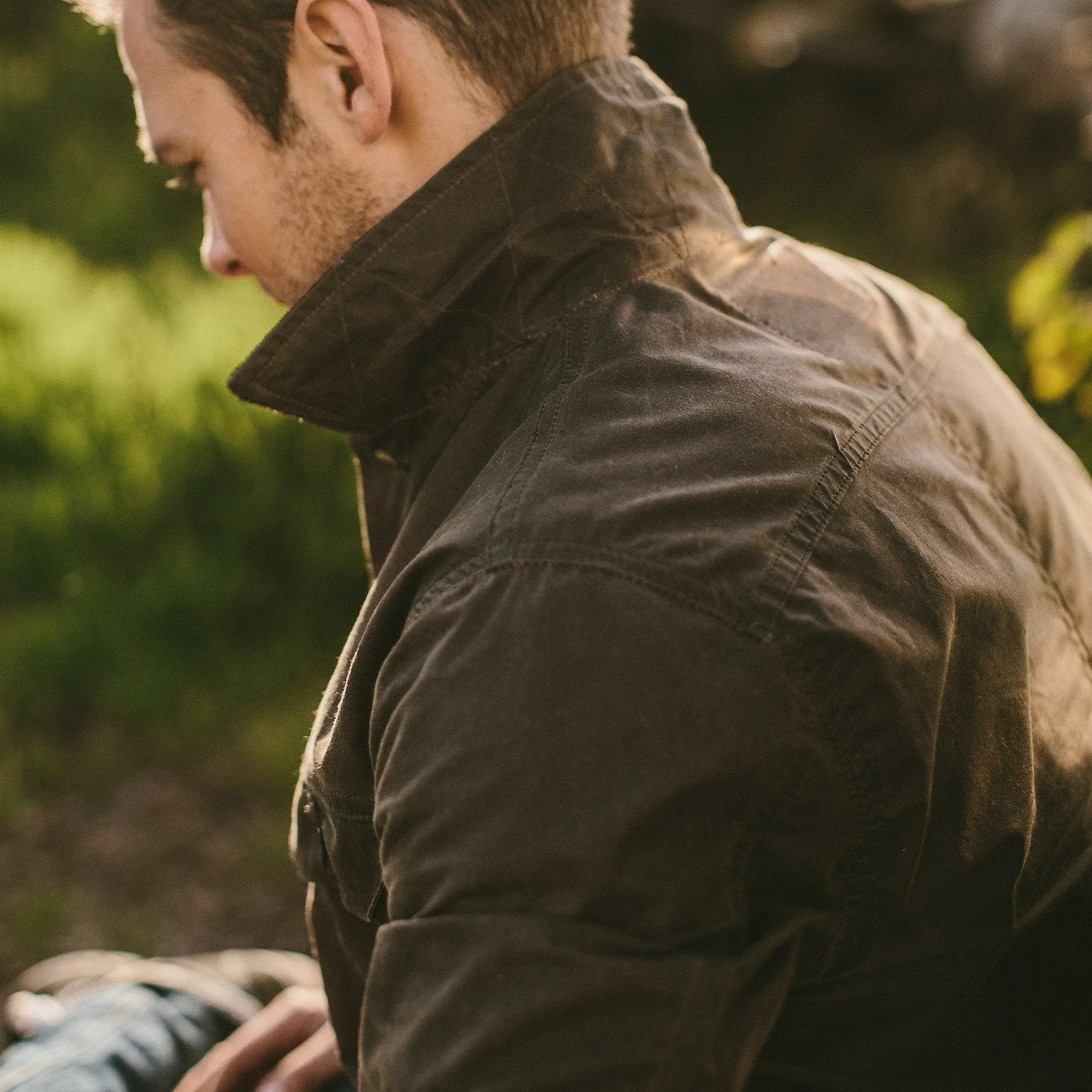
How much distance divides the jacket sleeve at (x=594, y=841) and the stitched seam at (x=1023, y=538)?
1.57ft

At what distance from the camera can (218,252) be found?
1.74 meters

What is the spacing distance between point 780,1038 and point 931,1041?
168mm

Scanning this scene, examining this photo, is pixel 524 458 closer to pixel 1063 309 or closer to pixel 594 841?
pixel 594 841

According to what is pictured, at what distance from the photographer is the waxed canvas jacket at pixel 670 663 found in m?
1.03

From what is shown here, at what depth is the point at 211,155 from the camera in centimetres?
156

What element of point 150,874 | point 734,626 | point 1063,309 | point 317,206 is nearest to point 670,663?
point 734,626

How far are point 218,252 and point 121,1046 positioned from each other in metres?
1.11

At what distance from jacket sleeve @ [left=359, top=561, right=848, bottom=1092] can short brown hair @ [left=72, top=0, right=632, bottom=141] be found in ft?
2.20

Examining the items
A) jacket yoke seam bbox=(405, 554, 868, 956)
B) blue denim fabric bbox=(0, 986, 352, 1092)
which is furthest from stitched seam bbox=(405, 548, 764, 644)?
blue denim fabric bbox=(0, 986, 352, 1092)

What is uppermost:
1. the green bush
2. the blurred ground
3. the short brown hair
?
the short brown hair

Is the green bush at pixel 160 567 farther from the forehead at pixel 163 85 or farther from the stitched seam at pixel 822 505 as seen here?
the stitched seam at pixel 822 505

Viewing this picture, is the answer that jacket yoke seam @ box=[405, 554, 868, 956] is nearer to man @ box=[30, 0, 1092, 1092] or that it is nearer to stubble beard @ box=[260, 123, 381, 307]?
man @ box=[30, 0, 1092, 1092]

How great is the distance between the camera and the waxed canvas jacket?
1.03m

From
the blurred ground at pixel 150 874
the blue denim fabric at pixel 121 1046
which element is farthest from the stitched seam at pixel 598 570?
the blurred ground at pixel 150 874
